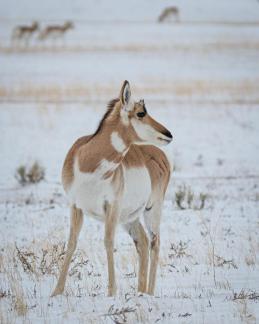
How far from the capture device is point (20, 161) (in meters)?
15.2

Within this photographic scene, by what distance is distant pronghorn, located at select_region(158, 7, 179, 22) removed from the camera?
Result: 48719mm

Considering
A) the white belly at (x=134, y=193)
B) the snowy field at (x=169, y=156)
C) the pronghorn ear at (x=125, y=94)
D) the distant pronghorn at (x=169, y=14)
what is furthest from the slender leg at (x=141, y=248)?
the distant pronghorn at (x=169, y=14)

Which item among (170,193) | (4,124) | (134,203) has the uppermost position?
(4,124)

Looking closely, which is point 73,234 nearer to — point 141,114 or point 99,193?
point 99,193

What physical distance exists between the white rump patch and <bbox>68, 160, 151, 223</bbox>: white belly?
21 centimetres

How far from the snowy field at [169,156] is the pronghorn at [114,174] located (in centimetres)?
45

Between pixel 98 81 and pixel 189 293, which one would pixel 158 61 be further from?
pixel 189 293

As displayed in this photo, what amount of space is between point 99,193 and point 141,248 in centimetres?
108

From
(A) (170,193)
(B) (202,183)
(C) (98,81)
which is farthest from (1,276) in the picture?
(C) (98,81)

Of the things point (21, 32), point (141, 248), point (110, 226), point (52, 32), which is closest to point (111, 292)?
point (110, 226)

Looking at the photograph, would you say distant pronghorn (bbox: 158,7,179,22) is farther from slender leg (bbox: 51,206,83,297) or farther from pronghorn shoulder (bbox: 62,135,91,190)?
slender leg (bbox: 51,206,83,297)

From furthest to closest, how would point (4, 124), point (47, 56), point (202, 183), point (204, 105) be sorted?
point (47, 56), point (204, 105), point (4, 124), point (202, 183)

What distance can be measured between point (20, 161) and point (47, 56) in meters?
18.8

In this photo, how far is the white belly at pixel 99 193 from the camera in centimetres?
612
